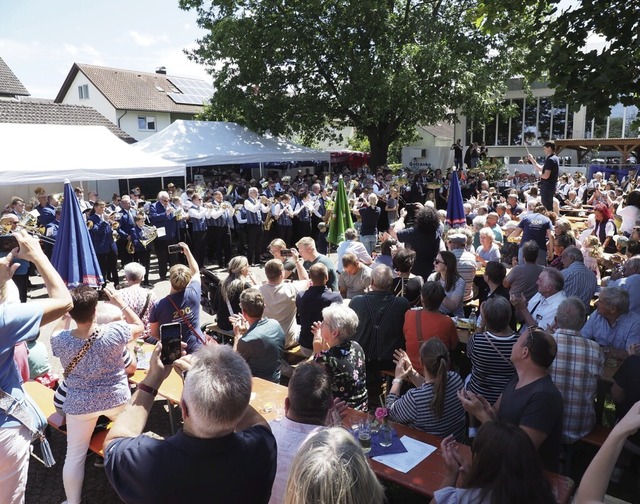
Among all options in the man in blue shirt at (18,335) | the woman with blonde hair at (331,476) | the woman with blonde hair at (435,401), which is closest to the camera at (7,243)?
the man in blue shirt at (18,335)

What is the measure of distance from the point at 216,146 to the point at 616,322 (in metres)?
15.8

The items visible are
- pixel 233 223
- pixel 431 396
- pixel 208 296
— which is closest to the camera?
pixel 431 396

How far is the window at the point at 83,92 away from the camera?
37969 mm

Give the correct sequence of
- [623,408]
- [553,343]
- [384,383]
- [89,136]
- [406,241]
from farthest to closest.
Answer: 1. [89,136]
2. [406,241]
3. [384,383]
4. [623,408]
5. [553,343]

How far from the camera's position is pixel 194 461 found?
1.89m

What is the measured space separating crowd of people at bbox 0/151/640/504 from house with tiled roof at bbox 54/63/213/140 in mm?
32700

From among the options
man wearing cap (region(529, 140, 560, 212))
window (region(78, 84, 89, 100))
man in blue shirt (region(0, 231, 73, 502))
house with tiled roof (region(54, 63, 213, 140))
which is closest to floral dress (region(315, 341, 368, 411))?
man in blue shirt (region(0, 231, 73, 502))

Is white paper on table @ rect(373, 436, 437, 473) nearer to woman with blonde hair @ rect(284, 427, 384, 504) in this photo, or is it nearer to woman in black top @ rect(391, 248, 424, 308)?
woman with blonde hair @ rect(284, 427, 384, 504)

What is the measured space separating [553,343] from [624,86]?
12.5 feet

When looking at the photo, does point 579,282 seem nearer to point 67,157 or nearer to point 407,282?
point 407,282

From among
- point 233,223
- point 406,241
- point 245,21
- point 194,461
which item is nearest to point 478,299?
point 406,241

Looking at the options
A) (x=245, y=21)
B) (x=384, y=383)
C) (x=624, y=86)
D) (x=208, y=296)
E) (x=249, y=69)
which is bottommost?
(x=384, y=383)

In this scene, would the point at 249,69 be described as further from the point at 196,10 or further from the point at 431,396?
the point at 431,396

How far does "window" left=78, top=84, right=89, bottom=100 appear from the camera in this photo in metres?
38.0
